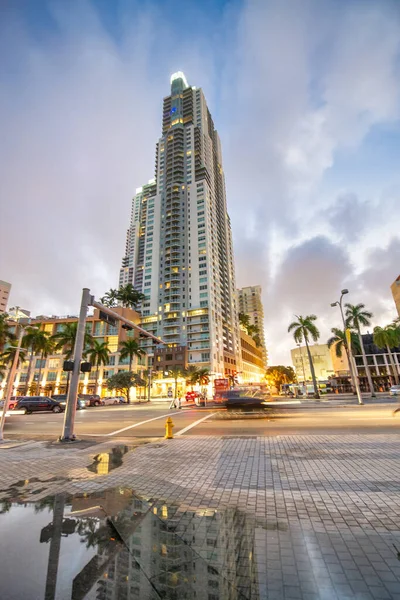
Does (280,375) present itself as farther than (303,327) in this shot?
Yes

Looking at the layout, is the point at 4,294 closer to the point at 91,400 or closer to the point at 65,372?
the point at 65,372

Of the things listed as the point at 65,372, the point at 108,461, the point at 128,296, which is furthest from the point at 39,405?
the point at 128,296

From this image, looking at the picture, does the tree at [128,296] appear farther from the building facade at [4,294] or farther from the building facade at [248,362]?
the building facade at [4,294]

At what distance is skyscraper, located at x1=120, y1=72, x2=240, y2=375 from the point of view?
9256 centimetres

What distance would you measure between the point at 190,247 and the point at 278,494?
10082cm

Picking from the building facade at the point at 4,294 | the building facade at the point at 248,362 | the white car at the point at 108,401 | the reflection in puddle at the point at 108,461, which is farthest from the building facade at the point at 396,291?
the building facade at the point at 4,294

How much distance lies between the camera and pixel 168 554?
319 centimetres

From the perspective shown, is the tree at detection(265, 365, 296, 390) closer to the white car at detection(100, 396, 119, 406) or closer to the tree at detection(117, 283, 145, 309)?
the tree at detection(117, 283, 145, 309)

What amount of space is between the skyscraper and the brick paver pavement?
77.8 meters

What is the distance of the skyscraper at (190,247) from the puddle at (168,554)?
82.3 metres

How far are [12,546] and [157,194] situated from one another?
12513 cm

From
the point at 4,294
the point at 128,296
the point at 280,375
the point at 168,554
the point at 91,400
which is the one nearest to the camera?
the point at 168,554

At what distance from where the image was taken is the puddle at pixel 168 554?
259 cm

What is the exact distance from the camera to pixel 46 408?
1188 inches
